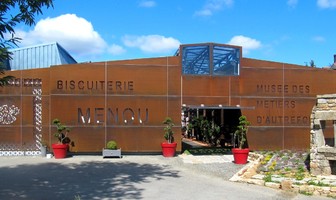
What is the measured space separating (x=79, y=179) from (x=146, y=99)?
639 centimetres

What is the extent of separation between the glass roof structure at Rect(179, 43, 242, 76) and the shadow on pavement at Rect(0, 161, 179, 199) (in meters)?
5.28

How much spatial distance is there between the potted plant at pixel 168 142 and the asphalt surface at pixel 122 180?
0.66 metres

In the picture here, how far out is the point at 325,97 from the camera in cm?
1252

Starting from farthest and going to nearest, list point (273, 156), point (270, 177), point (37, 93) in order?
point (37, 93) < point (273, 156) < point (270, 177)

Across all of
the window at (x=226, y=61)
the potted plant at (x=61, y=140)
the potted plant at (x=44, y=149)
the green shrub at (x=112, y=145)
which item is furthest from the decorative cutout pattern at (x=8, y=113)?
Answer: the window at (x=226, y=61)

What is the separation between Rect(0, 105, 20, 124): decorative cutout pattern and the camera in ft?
55.4

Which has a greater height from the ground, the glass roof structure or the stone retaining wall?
the glass roof structure

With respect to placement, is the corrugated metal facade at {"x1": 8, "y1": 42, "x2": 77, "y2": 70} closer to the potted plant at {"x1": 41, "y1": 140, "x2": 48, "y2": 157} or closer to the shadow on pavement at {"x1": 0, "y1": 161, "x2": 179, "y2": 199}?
the potted plant at {"x1": 41, "y1": 140, "x2": 48, "y2": 157}

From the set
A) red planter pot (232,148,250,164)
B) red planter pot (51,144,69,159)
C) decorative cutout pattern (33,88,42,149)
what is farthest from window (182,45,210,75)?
decorative cutout pattern (33,88,42,149)

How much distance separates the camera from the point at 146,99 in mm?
17203

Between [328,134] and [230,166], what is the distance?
20.3ft

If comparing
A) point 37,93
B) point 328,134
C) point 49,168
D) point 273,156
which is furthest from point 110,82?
point 328,134

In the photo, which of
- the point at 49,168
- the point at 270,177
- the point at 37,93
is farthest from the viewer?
the point at 37,93

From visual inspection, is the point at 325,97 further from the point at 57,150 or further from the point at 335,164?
the point at 57,150
